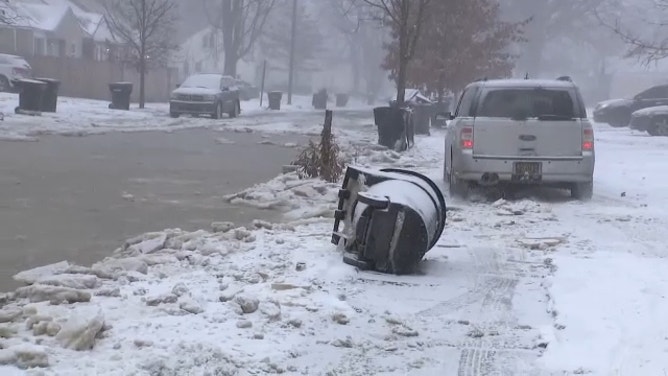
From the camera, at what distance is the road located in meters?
8.96

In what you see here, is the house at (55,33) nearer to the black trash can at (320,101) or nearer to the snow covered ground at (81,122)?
the black trash can at (320,101)

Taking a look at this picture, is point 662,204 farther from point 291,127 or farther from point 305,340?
point 291,127

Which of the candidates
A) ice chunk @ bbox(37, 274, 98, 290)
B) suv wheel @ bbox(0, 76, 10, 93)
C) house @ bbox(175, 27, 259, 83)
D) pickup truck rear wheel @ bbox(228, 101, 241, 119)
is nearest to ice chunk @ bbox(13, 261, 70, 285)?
ice chunk @ bbox(37, 274, 98, 290)

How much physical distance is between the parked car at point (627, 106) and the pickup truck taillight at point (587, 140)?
83.1 ft

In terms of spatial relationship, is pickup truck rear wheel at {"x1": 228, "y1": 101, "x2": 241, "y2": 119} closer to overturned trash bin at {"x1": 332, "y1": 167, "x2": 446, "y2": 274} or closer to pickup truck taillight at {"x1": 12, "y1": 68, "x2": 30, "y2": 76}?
pickup truck taillight at {"x1": 12, "y1": 68, "x2": 30, "y2": 76}

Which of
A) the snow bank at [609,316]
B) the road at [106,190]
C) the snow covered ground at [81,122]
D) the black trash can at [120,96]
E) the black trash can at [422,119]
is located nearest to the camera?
the snow bank at [609,316]

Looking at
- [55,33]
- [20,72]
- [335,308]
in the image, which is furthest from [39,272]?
[55,33]

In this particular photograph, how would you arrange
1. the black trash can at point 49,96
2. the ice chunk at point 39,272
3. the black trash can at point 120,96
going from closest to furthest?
the ice chunk at point 39,272 → the black trash can at point 49,96 → the black trash can at point 120,96

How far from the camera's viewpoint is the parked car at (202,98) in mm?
34469

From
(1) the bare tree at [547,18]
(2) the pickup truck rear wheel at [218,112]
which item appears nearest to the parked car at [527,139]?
(2) the pickup truck rear wheel at [218,112]

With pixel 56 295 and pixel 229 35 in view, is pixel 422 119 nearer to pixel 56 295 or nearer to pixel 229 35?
pixel 56 295

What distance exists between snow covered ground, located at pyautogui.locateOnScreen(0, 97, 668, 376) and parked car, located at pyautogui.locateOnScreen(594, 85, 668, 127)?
28.6 metres

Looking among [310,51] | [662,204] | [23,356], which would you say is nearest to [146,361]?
[23,356]

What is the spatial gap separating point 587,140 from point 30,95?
20.7 metres
